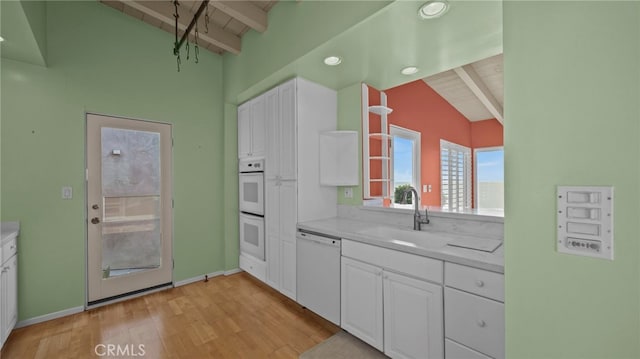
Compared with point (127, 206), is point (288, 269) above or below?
below

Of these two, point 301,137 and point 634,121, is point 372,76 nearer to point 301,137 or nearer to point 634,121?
point 301,137

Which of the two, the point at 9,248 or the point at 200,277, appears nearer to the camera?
the point at 9,248

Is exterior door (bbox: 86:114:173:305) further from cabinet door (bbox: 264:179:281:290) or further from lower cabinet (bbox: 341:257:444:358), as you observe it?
lower cabinet (bbox: 341:257:444:358)

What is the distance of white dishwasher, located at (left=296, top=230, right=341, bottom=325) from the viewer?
7.19 feet

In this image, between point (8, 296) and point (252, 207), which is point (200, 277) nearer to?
point (252, 207)

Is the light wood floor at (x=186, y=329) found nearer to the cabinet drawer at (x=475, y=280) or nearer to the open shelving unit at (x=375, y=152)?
the cabinet drawer at (x=475, y=280)

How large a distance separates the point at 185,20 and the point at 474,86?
12.6ft

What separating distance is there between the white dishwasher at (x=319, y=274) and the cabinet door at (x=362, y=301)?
9cm

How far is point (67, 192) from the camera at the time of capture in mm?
2535

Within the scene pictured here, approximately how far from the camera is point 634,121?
2.64 ft

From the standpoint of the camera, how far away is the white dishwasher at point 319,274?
2191mm

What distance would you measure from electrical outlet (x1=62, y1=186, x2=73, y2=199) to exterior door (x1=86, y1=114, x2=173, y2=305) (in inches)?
5.4

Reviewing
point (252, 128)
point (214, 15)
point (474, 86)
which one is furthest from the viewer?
point (474, 86)

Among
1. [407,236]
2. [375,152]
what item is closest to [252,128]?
[375,152]
